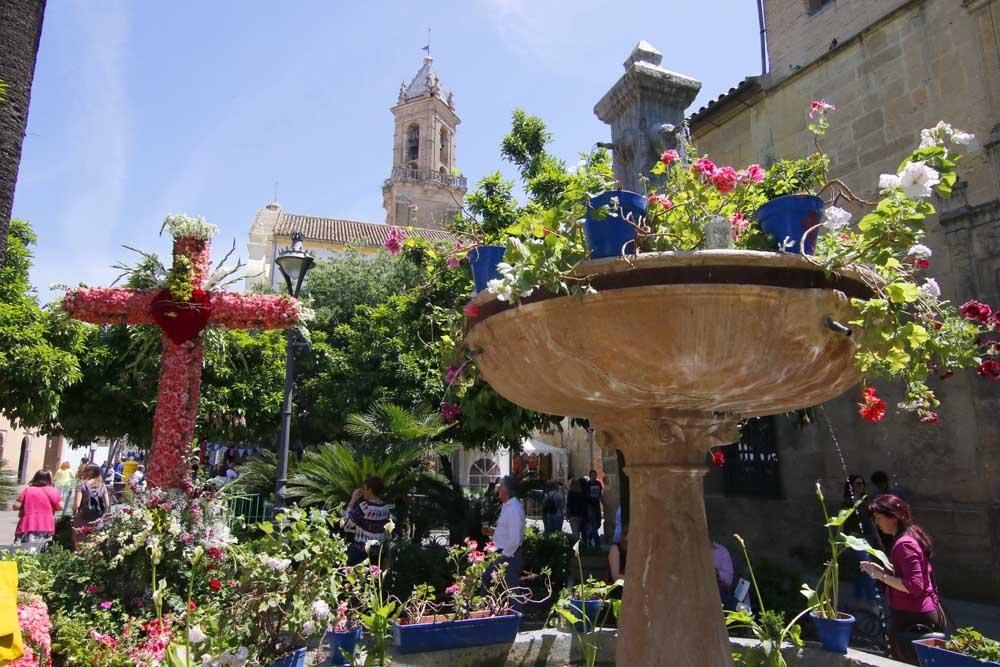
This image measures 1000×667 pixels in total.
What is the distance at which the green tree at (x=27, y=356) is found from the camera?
930cm

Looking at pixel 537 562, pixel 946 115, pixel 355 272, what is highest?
pixel 355 272

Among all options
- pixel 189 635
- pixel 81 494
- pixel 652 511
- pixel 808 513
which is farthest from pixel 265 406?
pixel 652 511

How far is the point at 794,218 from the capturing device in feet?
7.87

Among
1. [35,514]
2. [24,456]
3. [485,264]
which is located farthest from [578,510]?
[24,456]

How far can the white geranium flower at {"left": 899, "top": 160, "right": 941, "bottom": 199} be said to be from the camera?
212 cm

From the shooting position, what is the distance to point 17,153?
12.9ft

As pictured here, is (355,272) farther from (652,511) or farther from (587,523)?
(652,511)

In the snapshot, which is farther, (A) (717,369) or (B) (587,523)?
(B) (587,523)

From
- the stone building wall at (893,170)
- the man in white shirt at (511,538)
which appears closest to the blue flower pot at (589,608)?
the man in white shirt at (511,538)

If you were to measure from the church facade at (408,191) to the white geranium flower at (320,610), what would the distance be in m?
32.7

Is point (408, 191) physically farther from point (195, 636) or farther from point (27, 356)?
point (195, 636)

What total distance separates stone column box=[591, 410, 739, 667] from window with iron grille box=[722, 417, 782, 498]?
288 inches

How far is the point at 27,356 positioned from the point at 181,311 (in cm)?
389

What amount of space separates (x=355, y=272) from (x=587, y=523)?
47.7 feet
